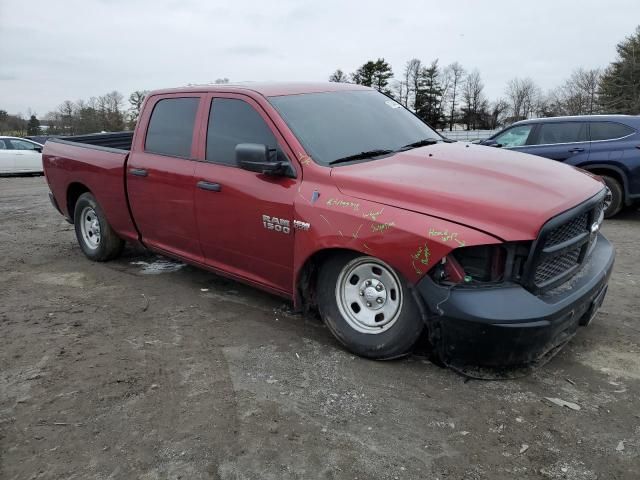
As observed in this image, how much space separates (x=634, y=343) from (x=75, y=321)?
4244 mm

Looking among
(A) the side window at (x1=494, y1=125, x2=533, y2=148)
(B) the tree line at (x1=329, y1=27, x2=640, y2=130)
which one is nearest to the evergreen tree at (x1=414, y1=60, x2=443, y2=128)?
(B) the tree line at (x1=329, y1=27, x2=640, y2=130)

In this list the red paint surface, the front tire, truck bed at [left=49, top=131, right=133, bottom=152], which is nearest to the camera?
the red paint surface

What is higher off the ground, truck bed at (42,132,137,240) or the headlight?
truck bed at (42,132,137,240)

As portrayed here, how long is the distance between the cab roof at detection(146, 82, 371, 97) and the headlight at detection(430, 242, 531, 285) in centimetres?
200

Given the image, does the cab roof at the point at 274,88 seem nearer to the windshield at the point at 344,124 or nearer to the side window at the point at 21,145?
the windshield at the point at 344,124

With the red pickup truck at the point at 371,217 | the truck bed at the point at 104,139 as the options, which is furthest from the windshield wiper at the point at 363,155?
the truck bed at the point at 104,139

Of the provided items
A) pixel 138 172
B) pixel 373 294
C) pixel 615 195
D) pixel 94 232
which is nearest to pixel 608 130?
pixel 615 195

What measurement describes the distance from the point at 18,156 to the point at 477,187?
19.4 m

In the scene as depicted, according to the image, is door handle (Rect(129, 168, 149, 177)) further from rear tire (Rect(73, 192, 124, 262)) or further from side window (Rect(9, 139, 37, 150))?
side window (Rect(9, 139, 37, 150))

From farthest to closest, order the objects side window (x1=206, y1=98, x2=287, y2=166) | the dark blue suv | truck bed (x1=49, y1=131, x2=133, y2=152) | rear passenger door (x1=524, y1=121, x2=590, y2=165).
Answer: rear passenger door (x1=524, y1=121, x2=590, y2=165)
the dark blue suv
truck bed (x1=49, y1=131, x2=133, y2=152)
side window (x1=206, y1=98, x2=287, y2=166)

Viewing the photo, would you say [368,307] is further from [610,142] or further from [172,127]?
[610,142]

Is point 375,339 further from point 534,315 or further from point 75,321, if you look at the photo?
point 75,321

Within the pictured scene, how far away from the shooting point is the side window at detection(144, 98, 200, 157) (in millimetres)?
4625

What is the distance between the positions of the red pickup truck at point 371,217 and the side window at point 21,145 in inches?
641
